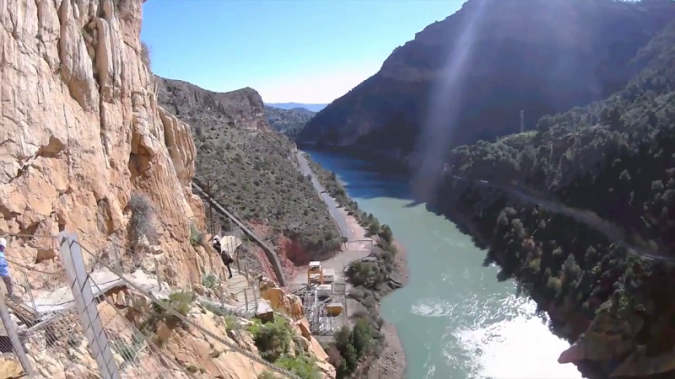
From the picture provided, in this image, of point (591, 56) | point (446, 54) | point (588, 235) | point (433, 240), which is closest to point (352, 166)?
point (446, 54)

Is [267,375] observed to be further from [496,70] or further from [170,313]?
[496,70]

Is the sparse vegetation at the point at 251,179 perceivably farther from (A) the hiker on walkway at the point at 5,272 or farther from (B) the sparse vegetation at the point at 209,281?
(A) the hiker on walkway at the point at 5,272

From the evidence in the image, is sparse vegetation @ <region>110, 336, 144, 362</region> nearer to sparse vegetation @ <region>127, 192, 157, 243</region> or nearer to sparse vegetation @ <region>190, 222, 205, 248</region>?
sparse vegetation @ <region>127, 192, 157, 243</region>

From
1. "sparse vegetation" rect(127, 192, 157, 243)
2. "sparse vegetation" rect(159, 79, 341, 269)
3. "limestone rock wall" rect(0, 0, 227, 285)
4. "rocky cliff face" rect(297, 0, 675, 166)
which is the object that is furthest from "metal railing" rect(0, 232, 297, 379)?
"rocky cliff face" rect(297, 0, 675, 166)

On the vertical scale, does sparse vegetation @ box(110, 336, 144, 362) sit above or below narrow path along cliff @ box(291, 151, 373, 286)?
above

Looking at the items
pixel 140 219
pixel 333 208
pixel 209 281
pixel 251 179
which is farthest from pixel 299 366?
pixel 333 208

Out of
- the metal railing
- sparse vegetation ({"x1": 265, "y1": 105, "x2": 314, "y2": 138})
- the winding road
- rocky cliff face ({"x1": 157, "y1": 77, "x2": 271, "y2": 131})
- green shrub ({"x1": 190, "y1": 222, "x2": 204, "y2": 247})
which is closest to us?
the metal railing
